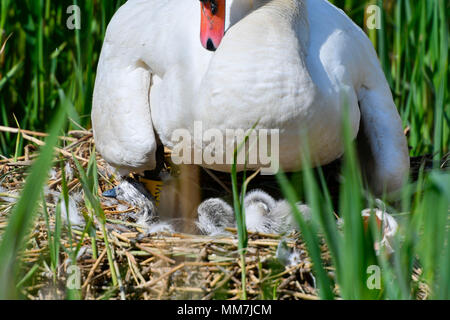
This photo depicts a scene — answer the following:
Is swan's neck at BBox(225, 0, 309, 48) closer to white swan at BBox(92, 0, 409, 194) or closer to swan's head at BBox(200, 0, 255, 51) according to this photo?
white swan at BBox(92, 0, 409, 194)

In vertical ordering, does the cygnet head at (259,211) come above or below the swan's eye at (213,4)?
below

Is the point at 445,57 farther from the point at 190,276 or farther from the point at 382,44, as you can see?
the point at 190,276

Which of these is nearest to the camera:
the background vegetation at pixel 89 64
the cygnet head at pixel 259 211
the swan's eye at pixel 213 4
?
the swan's eye at pixel 213 4

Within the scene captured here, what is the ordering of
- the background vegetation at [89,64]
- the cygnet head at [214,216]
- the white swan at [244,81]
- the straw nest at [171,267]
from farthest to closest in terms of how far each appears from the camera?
1. the background vegetation at [89,64]
2. the cygnet head at [214,216]
3. the white swan at [244,81]
4. the straw nest at [171,267]

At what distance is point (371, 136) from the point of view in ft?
10.3

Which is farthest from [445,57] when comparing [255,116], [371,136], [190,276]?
[190,276]

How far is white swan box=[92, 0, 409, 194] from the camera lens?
2.52 metres

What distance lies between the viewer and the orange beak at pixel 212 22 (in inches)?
105

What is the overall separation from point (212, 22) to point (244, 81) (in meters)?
0.33

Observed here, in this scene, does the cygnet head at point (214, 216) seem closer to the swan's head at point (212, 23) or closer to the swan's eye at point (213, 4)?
the swan's head at point (212, 23)

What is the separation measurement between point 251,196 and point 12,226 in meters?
1.46

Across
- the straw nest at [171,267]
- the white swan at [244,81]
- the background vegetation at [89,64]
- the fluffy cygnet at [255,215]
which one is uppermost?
the background vegetation at [89,64]

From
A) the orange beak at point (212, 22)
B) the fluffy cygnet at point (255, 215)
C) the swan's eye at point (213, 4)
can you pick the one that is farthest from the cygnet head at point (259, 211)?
the swan's eye at point (213, 4)

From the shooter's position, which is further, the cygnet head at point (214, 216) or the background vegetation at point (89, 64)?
the background vegetation at point (89, 64)
